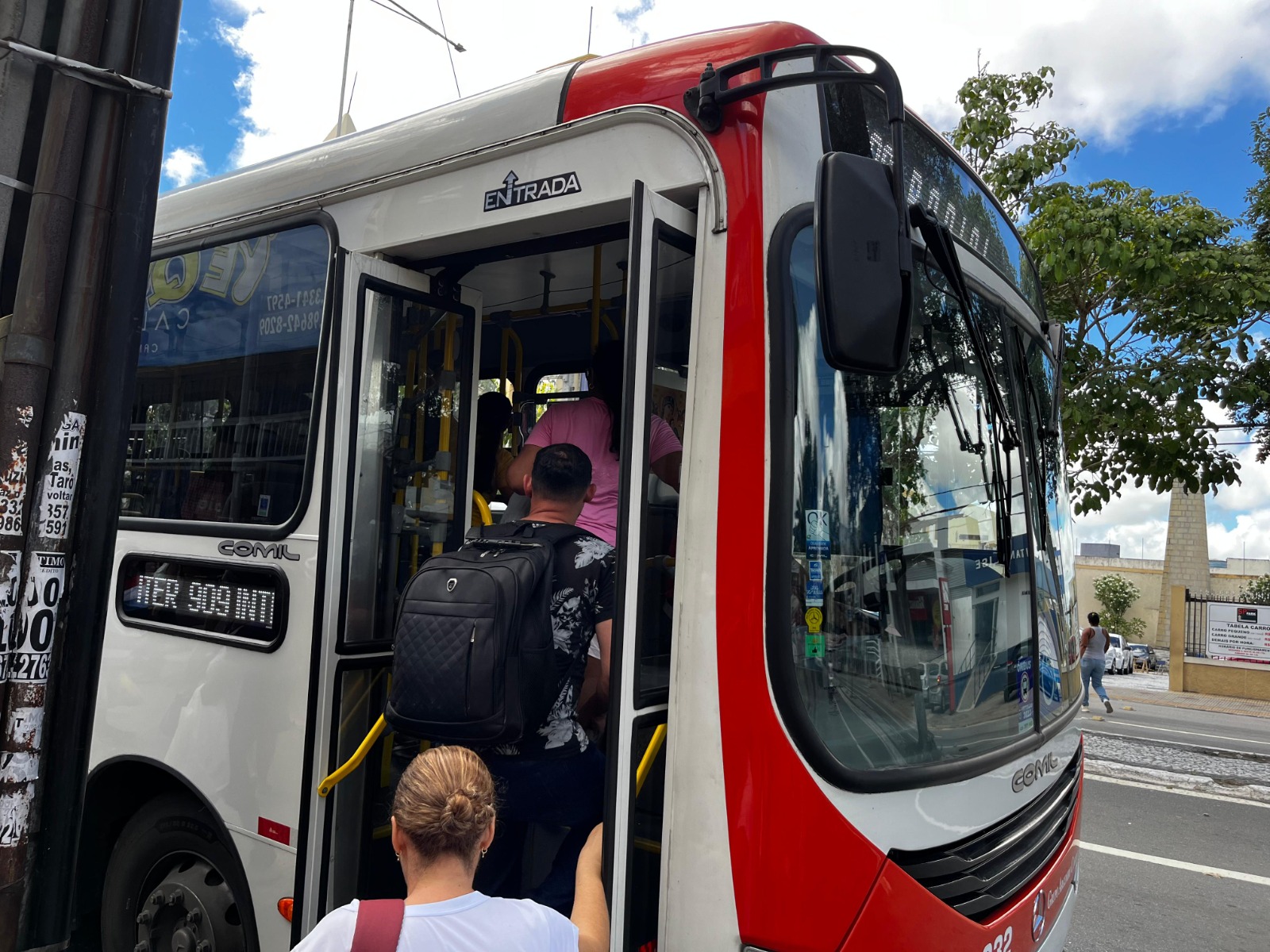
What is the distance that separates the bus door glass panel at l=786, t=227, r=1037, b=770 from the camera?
2.17 m

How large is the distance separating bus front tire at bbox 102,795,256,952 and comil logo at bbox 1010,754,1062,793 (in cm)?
220

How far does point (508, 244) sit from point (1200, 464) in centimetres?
819

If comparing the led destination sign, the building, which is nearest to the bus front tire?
the led destination sign

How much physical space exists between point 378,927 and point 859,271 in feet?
5.06

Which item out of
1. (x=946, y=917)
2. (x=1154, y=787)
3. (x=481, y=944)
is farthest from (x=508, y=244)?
(x=1154, y=787)

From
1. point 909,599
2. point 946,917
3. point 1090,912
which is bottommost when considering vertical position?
point 1090,912

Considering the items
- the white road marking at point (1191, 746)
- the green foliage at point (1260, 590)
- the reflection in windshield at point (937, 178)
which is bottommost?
the white road marking at point (1191, 746)

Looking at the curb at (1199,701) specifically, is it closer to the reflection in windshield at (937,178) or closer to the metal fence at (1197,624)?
the metal fence at (1197,624)

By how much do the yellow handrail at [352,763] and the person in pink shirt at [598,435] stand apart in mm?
836

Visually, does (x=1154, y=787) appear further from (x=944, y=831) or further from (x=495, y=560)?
(x=495, y=560)

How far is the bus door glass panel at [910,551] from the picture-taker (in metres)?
2.17

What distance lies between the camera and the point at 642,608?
217cm

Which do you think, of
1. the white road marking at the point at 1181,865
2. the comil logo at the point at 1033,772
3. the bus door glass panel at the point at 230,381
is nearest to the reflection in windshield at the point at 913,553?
the comil logo at the point at 1033,772

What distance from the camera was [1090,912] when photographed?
215 inches
